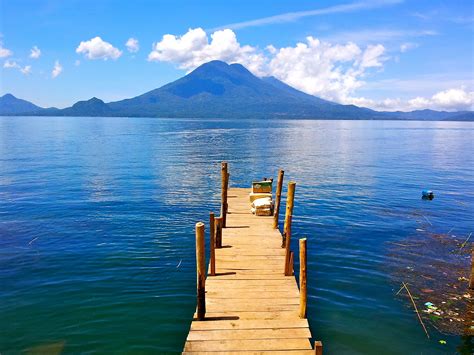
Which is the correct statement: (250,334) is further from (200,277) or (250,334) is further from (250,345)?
(200,277)

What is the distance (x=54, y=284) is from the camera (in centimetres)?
1916

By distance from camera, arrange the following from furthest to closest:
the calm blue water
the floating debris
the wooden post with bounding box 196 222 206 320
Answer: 1. the floating debris
2. the calm blue water
3. the wooden post with bounding box 196 222 206 320

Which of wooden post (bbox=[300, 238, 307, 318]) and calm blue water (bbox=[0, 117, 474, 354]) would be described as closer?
wooden post (bbox=[300, 238, 307, 318])

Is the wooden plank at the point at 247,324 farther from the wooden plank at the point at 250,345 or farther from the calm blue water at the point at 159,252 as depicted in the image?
the calm blue water at the point at 159,252

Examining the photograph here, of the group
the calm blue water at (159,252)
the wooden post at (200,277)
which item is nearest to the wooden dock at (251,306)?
the wooden post at (200,277)

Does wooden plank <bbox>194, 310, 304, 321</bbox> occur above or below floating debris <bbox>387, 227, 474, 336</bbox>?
above

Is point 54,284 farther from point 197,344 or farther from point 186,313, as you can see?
point 197,344

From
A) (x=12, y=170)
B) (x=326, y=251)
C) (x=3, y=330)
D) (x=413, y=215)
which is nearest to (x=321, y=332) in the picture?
(x=326, y=251)

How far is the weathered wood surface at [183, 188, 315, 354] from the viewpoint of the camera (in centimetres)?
1156

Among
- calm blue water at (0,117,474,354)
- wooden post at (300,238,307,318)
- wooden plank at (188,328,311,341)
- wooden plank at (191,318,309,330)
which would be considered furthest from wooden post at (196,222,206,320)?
wooden post at (300,238,307,318)

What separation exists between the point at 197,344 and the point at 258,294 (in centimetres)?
359

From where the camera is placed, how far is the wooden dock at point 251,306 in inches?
455

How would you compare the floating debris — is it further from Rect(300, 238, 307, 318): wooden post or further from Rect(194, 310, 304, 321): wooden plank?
Rect(194, 310, 304, 321): wooden plank

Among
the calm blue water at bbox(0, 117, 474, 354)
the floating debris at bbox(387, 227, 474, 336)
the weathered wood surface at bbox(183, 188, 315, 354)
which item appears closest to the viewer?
the weathered wood surface at bbox(183, 188, 315, 354)
